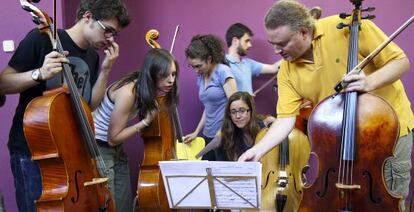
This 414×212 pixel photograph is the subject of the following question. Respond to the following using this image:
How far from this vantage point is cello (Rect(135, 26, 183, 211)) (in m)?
2.41

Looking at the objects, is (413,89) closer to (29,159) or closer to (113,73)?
(113,73)

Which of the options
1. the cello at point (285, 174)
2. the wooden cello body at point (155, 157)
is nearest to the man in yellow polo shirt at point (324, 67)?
the cello at point (285, 174)

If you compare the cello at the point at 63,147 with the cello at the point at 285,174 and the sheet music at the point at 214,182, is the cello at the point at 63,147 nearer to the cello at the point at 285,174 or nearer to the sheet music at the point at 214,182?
the sheet music at the point at 214,182

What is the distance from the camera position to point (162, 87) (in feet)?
8.15

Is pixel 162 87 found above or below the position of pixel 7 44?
below

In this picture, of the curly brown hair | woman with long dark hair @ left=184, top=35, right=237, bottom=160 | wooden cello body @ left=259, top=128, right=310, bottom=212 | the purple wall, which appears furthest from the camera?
the purple wall

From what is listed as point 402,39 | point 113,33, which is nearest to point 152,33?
point 113,33

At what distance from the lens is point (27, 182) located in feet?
5.90

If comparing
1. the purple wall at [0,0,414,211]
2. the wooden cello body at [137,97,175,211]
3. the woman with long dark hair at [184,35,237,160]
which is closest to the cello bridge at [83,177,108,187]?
the wooden cello body at [137,97,175,211]

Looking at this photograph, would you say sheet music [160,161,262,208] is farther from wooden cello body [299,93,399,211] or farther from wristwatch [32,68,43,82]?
wristwatch [32,68,43,82]

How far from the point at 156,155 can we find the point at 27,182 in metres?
0.82

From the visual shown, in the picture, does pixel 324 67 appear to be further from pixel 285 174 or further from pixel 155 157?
pixel 155 157

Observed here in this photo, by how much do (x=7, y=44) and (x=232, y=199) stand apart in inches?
76.5

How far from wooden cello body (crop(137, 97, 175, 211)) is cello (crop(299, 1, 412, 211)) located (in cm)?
98
